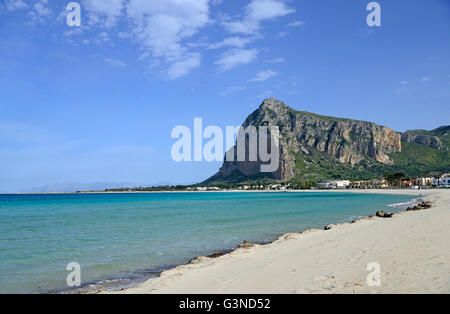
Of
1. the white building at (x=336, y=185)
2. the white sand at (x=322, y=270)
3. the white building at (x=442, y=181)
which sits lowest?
the white building at (x=336, y=185)

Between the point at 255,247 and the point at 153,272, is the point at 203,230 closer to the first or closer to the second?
the point at 255,247

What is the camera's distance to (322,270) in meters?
9.38

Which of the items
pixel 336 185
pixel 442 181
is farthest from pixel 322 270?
pixel 336 185

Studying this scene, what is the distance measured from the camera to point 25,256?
1589cm

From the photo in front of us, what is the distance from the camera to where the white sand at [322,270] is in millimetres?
7516

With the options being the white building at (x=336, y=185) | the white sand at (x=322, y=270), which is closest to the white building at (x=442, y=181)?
the white building at (x=336, y=185)

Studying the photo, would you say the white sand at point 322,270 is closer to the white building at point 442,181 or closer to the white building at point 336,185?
the white building at point 442,181

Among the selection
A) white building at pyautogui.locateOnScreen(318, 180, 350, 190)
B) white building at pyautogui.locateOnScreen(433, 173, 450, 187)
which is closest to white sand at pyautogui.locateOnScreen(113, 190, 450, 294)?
white building at pyautogui.locateOnScreen(433, 173, 450, 187)

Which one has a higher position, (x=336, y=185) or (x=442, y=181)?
(x=442, y=181)

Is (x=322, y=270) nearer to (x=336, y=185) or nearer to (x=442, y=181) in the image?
(x=442, y=181)

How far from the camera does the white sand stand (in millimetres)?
7516

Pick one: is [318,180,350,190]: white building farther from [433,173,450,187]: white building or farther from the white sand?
the white sand

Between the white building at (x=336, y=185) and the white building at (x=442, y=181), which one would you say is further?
the white building at (x=336, y=185)
